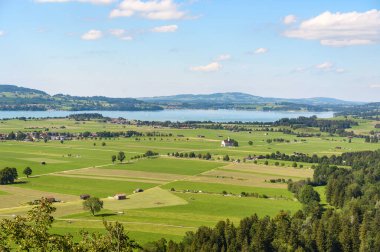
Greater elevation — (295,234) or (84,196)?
(295,234)

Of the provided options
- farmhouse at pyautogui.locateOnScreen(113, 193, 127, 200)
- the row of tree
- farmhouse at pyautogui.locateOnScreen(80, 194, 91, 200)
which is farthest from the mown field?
the row of tree

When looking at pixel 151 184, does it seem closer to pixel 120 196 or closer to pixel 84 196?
pixel 120 196

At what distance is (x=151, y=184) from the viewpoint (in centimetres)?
9112

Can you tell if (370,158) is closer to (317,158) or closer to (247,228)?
(317,158)

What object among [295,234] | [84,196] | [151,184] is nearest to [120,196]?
[84,196]

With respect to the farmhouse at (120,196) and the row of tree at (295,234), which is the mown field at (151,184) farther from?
the row of tree at (295,234)

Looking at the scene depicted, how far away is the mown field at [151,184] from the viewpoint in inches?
2516

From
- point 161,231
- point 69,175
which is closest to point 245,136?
point 69,175

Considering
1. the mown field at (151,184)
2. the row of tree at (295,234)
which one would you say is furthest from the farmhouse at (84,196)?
the row of tree at (295,234)

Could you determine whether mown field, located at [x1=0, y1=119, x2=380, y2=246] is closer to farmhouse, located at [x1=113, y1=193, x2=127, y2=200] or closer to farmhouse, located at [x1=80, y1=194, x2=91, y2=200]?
farmhouse, located at [x1=80, y1=194, x2=91, y2=200]

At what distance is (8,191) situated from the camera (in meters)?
82.1

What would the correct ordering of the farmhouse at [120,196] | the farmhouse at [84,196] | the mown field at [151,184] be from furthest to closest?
the farmhouse at [120,196], the farmhouse at [84,196], the mown field at [151,184]

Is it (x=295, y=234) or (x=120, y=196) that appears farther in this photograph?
(x=120, y=196)

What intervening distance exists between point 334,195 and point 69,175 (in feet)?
173
